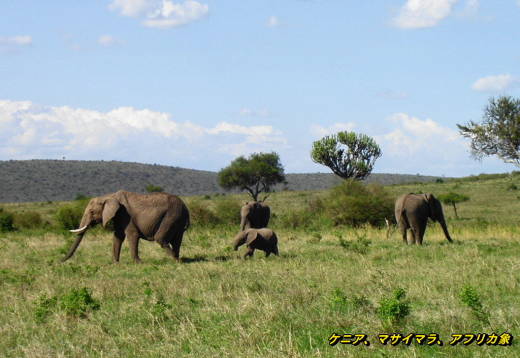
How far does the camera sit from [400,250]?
1916 cm

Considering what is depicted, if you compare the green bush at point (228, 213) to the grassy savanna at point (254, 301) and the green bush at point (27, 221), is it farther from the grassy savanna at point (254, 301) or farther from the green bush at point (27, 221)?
the grassy savanna at point (254, 301)

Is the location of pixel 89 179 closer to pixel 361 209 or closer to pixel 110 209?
pixel 361 209

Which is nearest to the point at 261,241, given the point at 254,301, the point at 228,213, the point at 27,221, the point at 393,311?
the point at 254,301

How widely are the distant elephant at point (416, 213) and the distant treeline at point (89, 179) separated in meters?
63.4

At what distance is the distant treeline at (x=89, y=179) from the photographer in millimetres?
91875

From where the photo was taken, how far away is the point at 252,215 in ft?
80.8

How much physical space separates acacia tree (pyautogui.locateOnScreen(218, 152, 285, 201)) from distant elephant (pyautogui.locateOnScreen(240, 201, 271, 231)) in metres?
45.9

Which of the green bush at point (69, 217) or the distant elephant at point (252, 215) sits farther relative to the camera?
the green bush at point (69, 217)

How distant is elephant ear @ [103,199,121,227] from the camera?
1777cm

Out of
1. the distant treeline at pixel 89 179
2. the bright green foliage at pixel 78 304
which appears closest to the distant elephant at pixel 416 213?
the bright green foliage at pixel 78 304

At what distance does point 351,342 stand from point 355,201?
86.8 feet

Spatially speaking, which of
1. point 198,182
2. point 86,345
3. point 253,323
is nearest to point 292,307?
point 253,323

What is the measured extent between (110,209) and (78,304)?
741 centimetres

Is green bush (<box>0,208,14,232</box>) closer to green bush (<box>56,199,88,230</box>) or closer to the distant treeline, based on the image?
green bush (<box>56,199,88,230</box>)
